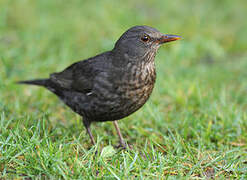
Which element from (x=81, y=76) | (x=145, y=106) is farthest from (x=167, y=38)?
(x=145, y=106)

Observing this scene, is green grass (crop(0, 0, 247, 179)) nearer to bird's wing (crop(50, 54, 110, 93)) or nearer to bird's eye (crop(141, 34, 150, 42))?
bird's wing (crop(50, 54, 110, 93))

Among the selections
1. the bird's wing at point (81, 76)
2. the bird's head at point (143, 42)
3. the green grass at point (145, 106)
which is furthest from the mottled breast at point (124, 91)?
the green grass at point (145, 106)

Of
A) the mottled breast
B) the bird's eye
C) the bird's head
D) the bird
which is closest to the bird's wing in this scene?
the bird

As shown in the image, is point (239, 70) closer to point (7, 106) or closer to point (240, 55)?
point (240, 55)

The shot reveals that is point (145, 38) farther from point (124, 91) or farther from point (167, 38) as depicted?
point (124, 91)

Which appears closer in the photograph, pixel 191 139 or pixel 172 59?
pixel 191 139

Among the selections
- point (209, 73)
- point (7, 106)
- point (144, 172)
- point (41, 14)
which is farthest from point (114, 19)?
point (144, 172)
